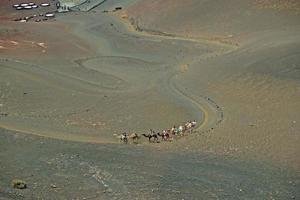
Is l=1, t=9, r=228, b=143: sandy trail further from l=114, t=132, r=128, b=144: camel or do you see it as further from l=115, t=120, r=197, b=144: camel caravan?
l=115, t=120, r=197, b=144: camel caravan

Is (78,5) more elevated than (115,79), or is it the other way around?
(78,5)

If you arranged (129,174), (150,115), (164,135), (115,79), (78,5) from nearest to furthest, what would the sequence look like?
(129,174)
(164,135)
(150,115)
(115,79)
(78,5)

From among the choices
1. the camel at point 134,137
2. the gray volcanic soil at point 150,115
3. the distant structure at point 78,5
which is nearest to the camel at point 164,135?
the gray volcanic soil at point 150,115

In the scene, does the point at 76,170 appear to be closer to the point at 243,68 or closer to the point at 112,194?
the point at 112,194

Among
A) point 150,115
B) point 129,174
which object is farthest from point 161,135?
point 129,174

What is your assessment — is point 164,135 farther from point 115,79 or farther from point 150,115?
point 115,79
